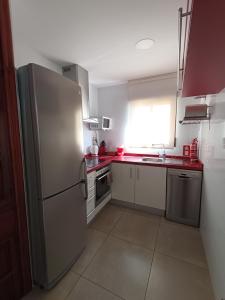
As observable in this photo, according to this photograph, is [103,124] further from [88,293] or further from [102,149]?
[88,293]

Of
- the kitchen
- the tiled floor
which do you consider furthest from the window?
the tiled floor

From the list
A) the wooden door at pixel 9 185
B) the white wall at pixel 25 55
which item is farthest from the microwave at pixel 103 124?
the wooden door at pixel 9 185

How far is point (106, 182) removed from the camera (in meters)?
2.52

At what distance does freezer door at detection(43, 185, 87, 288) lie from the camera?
3.95ft

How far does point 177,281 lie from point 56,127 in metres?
1.75

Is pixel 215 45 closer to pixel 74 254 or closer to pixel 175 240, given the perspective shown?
pixel 74 254

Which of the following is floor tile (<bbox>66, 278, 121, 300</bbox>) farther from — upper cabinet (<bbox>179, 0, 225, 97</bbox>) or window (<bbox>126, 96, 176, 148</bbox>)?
window (<bbox>126, 96, 176, 148</bbox>)

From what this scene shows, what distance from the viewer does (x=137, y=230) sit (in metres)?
2.02

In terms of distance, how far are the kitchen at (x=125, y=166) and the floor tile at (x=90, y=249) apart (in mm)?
12

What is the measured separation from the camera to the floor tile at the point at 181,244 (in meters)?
1.58

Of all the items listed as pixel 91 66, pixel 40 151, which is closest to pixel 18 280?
pixel 40 151

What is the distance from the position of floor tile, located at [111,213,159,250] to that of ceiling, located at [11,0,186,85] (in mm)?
2355

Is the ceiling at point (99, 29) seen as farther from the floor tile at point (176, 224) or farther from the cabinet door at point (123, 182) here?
the floor tile at point (176, 224)

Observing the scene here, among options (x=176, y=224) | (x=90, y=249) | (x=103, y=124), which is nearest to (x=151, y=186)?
(x=176, y=224)
